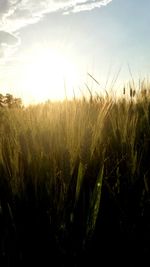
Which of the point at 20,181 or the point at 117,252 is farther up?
the point at 20,181

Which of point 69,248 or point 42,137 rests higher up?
point 42,137

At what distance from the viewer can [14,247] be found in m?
1.10

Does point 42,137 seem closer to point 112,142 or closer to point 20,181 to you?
point 112,142

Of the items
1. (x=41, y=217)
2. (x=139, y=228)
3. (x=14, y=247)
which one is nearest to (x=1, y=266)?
(x=14, y=247)

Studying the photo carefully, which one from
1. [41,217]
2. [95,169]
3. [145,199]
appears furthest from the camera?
[95,169]

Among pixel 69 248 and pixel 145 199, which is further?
pixel 145 199

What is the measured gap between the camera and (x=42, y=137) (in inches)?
73.2

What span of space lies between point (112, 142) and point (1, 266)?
0.89 metres

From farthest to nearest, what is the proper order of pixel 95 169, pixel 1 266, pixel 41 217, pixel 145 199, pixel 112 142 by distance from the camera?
1. pixel 112 142
2. pixel 95 169
3. pixel 145 199
4. pixel 41 217
5. pixel 1 266

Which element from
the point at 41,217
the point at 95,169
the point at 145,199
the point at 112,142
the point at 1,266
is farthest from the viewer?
the point at 112,142

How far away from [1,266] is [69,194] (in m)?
0.33

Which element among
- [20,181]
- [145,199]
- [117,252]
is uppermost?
[20,181]

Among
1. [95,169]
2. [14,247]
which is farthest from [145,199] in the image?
[14,247]

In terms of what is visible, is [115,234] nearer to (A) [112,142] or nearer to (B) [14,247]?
(B) [14,247]
